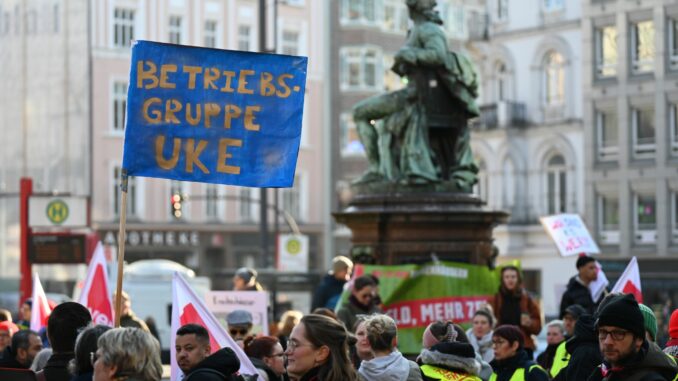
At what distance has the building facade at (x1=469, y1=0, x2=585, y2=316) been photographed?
55.7m

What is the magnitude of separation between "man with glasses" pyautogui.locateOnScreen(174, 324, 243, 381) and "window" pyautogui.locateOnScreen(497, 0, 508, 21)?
50873mm

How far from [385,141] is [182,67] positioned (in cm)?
878

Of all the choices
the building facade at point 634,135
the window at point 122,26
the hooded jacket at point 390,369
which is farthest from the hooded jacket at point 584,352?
the window at point 122,26

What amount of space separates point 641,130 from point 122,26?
20141 mm

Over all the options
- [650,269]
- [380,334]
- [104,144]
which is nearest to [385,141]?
[380,334]

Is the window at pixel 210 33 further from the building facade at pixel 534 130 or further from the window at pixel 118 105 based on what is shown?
the building facade at pixel 534 130

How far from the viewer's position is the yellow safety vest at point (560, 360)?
12.2m

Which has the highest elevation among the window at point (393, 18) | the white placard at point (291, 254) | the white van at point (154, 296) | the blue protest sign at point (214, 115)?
the window at point (393, 18)

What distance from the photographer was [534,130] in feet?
187

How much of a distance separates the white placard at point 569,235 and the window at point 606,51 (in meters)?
34.7

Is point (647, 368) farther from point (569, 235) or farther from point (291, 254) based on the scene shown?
point (291, 254)

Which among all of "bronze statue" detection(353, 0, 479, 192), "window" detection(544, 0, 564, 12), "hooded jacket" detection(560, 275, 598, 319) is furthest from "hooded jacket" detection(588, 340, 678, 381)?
"window" detection(544, 0, 564, 12)

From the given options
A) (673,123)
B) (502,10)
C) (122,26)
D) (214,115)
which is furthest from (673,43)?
(214,115)

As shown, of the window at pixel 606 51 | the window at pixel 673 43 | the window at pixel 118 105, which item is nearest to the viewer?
the window at pixel 673 43
